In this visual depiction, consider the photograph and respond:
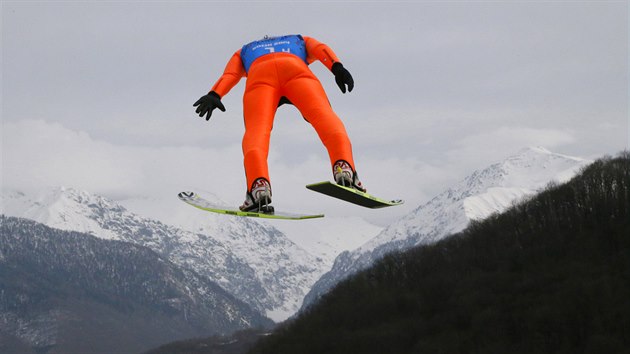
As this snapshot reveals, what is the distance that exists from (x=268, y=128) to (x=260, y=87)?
104 cm

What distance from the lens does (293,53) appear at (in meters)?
22.8

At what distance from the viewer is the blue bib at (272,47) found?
74.4 ft

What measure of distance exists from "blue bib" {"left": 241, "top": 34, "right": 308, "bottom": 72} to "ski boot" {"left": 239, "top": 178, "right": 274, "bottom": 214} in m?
3.40

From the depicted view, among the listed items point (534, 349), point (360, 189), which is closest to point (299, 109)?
point (360, 189)

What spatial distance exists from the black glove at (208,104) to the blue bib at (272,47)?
178 cm

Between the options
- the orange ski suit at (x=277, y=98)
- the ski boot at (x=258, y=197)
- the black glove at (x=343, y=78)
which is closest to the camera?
the ski boot at (x=258, y=197)

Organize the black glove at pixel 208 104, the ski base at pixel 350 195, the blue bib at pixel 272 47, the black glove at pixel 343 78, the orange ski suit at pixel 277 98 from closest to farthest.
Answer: the ski base at pixel 350 195, the black glove at pixel 208 104, the orange ski suit at pixel 277 98, the black glove at pixel 343 78, the blue bib at pixel 272 47

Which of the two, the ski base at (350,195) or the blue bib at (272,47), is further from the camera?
the blue bib at (272,47)

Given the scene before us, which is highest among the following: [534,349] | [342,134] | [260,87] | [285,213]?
[534,349]

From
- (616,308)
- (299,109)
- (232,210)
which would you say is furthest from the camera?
(616,308)

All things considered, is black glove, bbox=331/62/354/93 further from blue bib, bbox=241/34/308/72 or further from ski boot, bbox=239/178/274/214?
ski boot, bbox=239/178/274/214

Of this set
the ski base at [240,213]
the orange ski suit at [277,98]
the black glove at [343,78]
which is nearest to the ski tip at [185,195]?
the ski base at [240,213]

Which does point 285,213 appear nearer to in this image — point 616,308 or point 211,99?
point 211,99

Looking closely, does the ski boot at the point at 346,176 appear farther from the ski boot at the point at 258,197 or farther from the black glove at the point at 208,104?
the black glove at the point at 208,104
